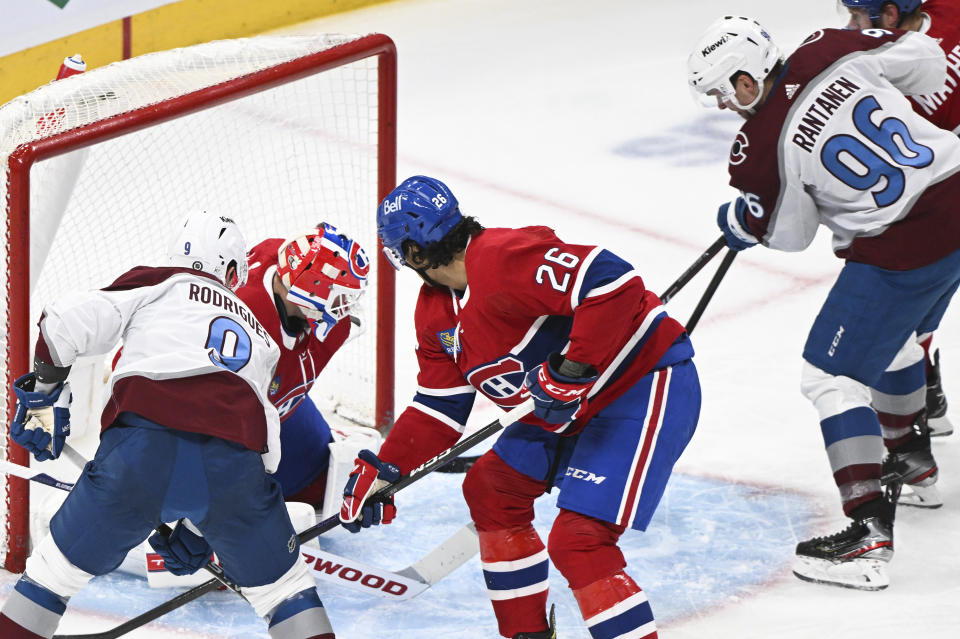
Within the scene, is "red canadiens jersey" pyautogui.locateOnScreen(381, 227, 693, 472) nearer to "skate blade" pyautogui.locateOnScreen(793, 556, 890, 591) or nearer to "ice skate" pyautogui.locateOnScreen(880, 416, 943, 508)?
"skate blade" pyautogui.locateOnScreen(793, 556, 890, 591)

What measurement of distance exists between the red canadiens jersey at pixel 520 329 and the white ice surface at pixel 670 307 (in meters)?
0.55

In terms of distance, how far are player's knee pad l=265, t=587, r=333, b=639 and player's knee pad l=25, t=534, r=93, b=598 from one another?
37 centimetres

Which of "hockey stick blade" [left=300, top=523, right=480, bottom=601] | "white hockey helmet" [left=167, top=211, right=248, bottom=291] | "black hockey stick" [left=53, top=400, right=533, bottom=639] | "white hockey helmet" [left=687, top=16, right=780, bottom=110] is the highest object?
"white hockey helmet" [left=687, top=16, right=780, bottom=110]

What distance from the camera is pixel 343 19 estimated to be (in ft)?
23.6

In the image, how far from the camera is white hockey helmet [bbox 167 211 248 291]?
266 cm

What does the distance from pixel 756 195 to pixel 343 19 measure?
15.2ft

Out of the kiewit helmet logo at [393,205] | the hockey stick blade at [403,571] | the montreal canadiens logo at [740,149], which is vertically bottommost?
the hockey stick blade at [403,571]

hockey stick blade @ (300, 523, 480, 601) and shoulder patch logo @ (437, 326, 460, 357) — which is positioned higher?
shoulder patch logo @ (437, 326, 460, 357)

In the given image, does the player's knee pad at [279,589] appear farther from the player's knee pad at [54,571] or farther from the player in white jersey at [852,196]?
the player in white jersey at [852,196]

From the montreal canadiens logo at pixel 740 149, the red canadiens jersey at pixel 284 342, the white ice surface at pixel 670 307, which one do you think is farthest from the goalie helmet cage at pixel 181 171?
the montreal canadiens logo at pixel 740 149

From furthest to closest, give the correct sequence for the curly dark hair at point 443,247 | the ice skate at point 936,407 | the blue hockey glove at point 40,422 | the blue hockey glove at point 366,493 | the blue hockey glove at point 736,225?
the ice skate at point 936,407 → the blue hockey glove at point 736,225 → the blue hockey glove at point 366,493 → the blue hockey glove at point 40,422 → the curly dark hair at point 443,247

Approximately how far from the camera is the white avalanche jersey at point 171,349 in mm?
2400

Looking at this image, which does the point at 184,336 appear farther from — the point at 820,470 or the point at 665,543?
the point at 820,470

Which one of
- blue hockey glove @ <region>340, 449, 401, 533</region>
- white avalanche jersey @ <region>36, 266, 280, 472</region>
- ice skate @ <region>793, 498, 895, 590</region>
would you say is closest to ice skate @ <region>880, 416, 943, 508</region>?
ice skate @ <region>793, 498, 895, 590</region>
